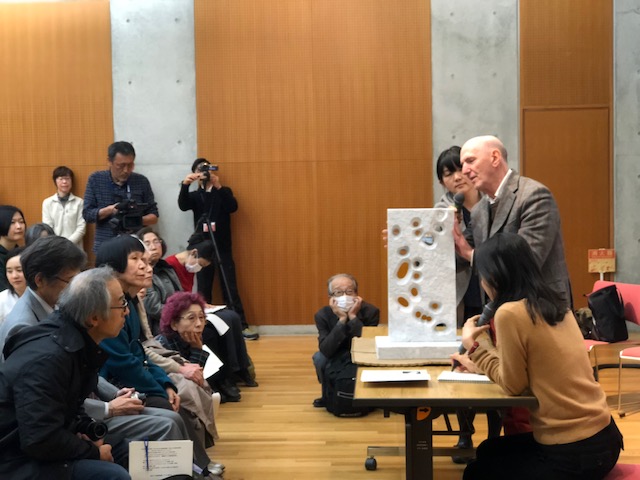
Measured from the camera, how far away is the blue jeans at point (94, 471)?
2549mm

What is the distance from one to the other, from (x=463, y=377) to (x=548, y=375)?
1.11 ft

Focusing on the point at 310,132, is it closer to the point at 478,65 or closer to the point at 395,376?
the point at 478,65

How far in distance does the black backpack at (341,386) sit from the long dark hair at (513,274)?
2061 mm

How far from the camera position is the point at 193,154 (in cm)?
767


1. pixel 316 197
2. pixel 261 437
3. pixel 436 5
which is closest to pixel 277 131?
pixel 316 197

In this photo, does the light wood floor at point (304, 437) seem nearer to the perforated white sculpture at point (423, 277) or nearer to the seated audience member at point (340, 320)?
the seated audience member at point (340, 320)

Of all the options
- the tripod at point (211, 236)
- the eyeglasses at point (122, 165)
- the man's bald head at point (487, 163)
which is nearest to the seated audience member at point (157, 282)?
the eyeglasses at point (122, 165)

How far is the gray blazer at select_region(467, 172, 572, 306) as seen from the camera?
10.7 feet

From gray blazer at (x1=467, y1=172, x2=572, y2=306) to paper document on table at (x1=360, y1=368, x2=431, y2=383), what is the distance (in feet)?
2.51

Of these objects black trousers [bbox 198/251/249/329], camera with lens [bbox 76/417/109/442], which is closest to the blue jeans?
camera with lens [bbox 76/417/109/442]

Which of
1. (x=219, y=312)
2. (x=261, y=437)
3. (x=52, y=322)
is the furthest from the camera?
(x=219, y=312)

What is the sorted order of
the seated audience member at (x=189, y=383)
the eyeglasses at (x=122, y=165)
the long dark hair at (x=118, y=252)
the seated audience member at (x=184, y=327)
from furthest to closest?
the eyeglasses at (x=122, y=165) → the seated audience member at (x=184, y=327) → the seated audience member at (x=189, y=383) → the long dark hair at (x=118, y=252)

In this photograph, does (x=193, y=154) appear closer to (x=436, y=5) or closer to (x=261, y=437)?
(x=436, y=5)

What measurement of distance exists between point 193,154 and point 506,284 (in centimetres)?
538
